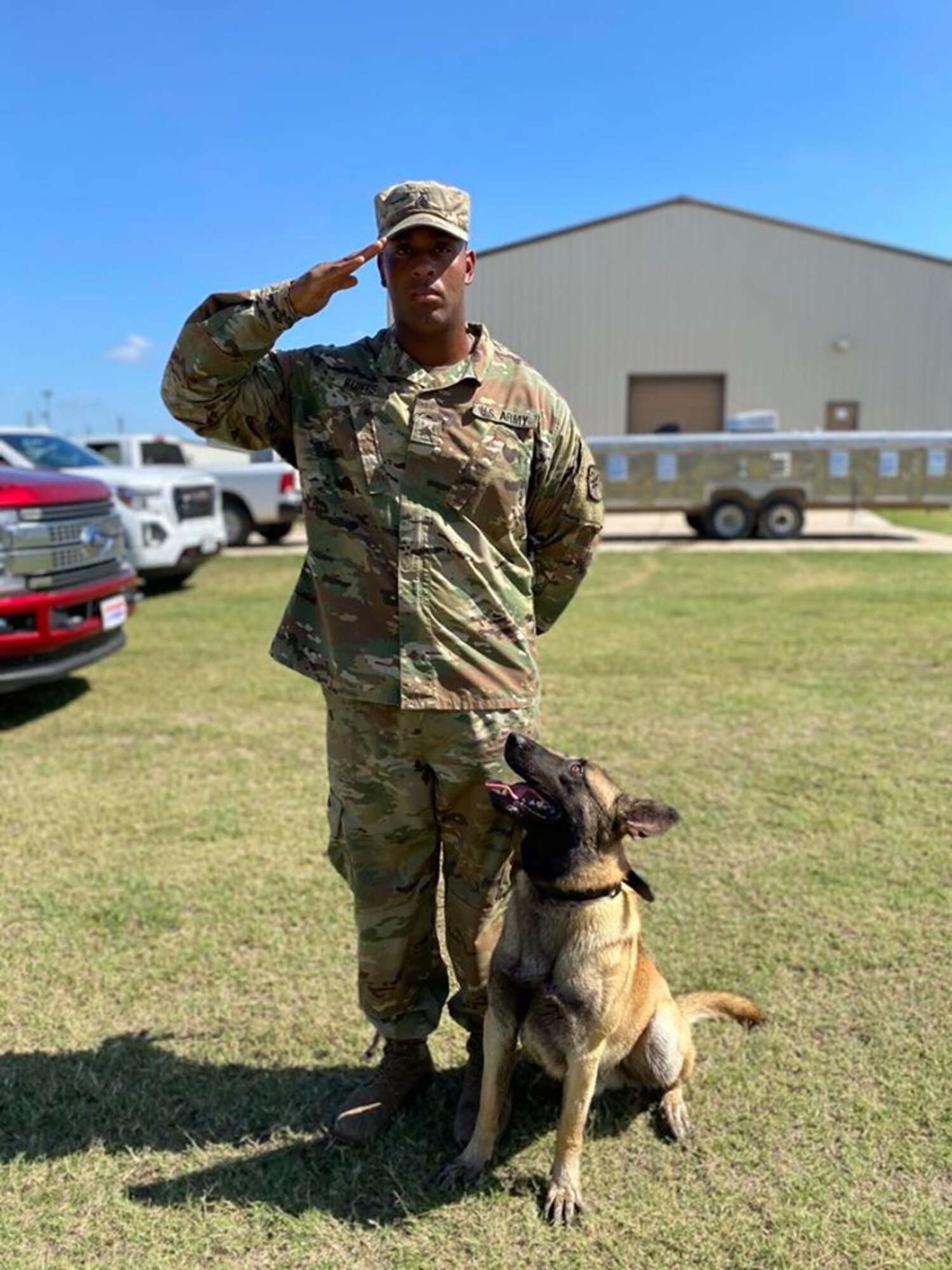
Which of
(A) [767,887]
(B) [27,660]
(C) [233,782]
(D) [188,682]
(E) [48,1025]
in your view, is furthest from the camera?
(D) [188,682]

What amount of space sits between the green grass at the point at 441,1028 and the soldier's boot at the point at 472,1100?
0.21ft

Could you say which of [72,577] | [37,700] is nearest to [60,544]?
[72,577]

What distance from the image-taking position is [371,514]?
2215mm

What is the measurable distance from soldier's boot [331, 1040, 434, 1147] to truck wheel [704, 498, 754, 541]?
14.6 m

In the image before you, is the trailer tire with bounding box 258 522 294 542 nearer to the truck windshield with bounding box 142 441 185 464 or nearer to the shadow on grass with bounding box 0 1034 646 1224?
the truck windshield with bounding box 142 441 185 464

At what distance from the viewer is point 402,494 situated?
220 centimetres

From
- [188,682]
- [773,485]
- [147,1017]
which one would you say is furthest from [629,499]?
[147,1017]

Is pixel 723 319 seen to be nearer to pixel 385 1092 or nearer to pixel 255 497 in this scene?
pixel 255 497

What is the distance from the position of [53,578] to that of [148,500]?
4.41 metres

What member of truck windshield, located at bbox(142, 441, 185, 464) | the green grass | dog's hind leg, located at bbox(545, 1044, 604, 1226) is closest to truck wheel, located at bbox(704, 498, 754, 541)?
truck windshield, located at bbox(142, 441, 185, 464)

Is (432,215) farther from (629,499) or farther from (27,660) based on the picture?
(629,499)

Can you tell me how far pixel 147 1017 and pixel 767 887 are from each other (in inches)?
88.1

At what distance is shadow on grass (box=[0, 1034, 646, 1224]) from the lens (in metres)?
2.23

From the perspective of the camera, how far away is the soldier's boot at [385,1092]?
7.85 feet
